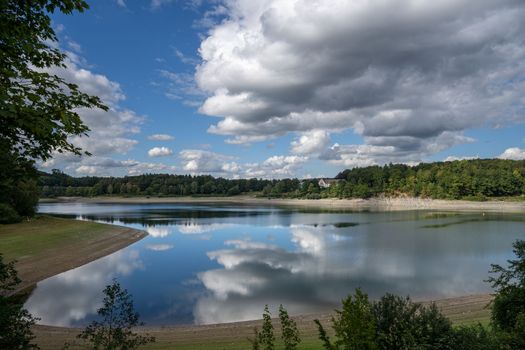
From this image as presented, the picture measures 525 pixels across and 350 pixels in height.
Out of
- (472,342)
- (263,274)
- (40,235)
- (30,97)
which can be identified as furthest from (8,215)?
(472,342)

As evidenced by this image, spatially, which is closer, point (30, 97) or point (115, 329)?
point (30, 97)

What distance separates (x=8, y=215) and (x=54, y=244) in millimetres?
17843

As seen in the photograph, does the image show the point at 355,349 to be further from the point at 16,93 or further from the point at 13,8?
the point at 13,8

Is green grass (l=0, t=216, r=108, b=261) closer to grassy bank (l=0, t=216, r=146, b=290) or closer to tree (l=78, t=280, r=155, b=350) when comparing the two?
grassy bank (l=0, t=216, r=146, b=290)

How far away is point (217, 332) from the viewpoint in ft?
54.7

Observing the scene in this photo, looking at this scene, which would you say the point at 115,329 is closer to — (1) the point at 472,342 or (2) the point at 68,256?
(1) the point at 472,342

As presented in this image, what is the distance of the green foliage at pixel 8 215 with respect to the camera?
49344 millimetres

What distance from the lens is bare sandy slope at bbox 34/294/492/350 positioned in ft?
47.8

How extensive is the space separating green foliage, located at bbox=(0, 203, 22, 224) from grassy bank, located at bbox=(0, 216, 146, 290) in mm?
1379

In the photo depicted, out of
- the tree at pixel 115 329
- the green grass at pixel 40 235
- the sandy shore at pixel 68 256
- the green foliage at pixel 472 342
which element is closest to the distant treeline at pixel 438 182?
the green grass at pixel 40 235

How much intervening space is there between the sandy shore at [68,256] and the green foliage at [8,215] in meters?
13.0

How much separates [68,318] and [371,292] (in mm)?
17878

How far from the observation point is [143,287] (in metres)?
26.8

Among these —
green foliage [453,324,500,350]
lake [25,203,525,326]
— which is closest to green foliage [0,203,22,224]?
lake [25,203,525,326]
